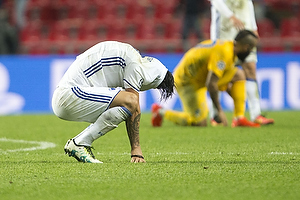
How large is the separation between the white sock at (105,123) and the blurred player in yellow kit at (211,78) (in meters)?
3.16

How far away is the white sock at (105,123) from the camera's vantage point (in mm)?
4715

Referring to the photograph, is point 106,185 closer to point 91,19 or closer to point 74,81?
point 74,81

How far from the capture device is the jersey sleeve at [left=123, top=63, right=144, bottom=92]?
4738mm

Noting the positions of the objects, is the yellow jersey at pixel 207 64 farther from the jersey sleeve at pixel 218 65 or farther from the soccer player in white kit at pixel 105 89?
the soccer player in white kit at pixel 105 89

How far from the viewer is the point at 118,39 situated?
13820 mm

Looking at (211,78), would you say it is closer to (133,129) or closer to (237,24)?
(237,24)

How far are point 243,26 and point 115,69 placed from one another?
3.79 meters

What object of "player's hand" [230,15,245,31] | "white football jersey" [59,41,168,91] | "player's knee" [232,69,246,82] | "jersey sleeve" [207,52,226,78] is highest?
"white football jersey" [59,41,168,91]

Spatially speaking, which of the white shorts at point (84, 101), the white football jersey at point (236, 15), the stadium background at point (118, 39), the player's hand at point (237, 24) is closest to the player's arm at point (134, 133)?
the white shorts at point (84, 101)

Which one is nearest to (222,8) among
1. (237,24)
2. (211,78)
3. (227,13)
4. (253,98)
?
(227,13)

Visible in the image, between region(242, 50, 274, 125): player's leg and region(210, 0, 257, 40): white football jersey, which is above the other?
region(210, 0, 257, 40): white football jersey

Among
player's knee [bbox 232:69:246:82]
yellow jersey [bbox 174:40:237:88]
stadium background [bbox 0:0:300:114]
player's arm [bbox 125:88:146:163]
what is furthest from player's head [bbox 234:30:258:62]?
stadium background [bbox 0:0:300:114]

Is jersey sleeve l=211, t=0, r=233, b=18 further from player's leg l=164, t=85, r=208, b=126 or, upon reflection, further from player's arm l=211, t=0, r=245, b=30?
player's leg l=164, t=85, r=208, b=126

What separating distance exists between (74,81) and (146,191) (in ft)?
4.99
